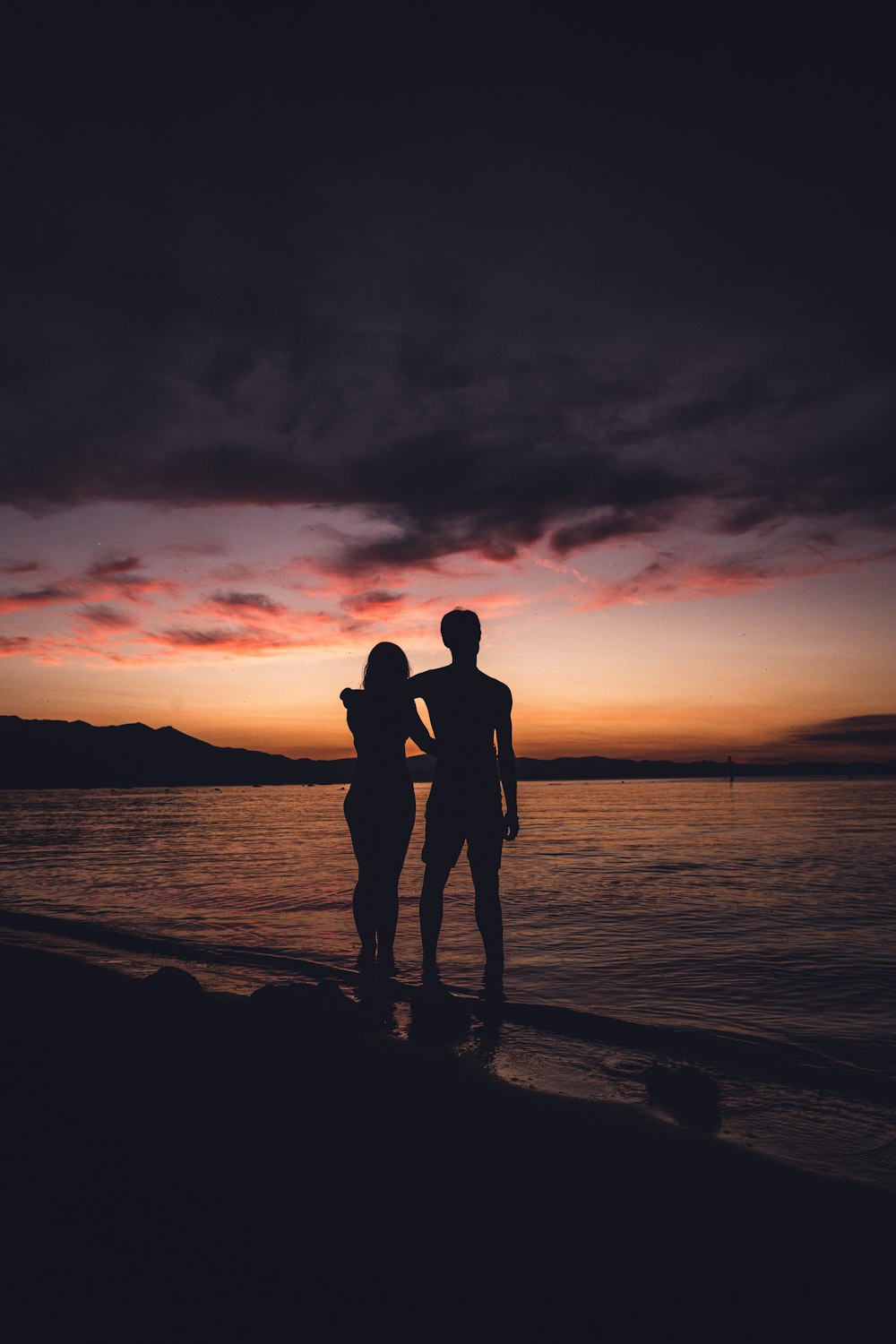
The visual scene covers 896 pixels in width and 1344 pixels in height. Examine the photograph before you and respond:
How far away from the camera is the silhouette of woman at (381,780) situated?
20.7 feet

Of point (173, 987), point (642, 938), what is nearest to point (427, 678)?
point (173, 987)

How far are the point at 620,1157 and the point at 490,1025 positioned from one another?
217cm

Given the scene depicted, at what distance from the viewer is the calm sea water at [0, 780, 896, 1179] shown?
4.18 metres

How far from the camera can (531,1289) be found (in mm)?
2035

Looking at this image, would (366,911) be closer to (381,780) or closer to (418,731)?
(381,780)

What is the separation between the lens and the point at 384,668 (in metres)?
6.33

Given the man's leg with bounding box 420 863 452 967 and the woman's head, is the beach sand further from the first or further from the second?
the woman's head

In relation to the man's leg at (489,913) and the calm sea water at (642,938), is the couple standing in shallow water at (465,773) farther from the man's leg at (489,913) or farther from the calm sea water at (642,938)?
the calm sea water at (642,938)

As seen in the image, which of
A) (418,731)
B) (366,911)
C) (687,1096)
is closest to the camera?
(687,1096)

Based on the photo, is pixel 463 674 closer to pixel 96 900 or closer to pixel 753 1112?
pixel 753 1112

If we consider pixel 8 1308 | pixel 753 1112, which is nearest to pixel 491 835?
pixel 753 1112

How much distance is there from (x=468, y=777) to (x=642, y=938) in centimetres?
470

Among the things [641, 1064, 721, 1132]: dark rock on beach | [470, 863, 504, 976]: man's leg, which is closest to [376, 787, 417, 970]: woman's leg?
[470, 863, 504, 976]: man's leg

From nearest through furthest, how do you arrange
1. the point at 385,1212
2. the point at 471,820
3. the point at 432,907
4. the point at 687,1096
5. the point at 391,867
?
the point at 385,1212
the point at 687,1096
the point at 471,820
the point at 432,907
the point at 391,867
